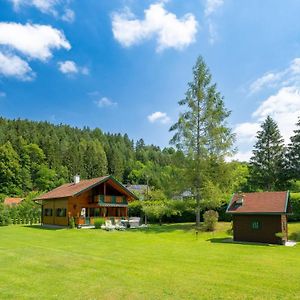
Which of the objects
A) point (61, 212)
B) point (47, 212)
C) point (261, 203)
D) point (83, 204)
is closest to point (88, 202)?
point (83, 204)

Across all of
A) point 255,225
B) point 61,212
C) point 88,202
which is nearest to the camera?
point 255,225

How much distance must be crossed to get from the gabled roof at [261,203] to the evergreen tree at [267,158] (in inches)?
770

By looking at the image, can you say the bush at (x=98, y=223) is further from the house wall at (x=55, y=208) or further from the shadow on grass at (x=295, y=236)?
the shadow on grass at (x=295, y=236)

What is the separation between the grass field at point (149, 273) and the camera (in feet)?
32.2

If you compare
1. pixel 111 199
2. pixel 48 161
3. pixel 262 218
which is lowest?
pixel 262 218

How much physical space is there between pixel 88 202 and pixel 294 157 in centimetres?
2435

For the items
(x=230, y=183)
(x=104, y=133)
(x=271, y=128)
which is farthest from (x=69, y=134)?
(x=230, y=183)

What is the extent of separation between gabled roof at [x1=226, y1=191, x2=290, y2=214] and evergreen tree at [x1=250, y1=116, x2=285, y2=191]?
19546 millimetres

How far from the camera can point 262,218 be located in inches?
950

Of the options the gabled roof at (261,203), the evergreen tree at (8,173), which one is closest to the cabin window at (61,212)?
the gabled roof at (261,203)

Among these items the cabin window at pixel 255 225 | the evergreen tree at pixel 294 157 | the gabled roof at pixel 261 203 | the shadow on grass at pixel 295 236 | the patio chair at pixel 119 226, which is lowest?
the shadow on grass at pixel 295 236

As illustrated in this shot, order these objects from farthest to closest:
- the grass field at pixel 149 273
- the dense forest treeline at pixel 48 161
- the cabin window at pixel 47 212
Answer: the dense forest treeline at pixel 48 161, the cabin window at pixel 47 212, the grass field at pixel 149 273

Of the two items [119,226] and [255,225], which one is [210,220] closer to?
[255,225]

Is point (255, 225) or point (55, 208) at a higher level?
point (55, 208)
